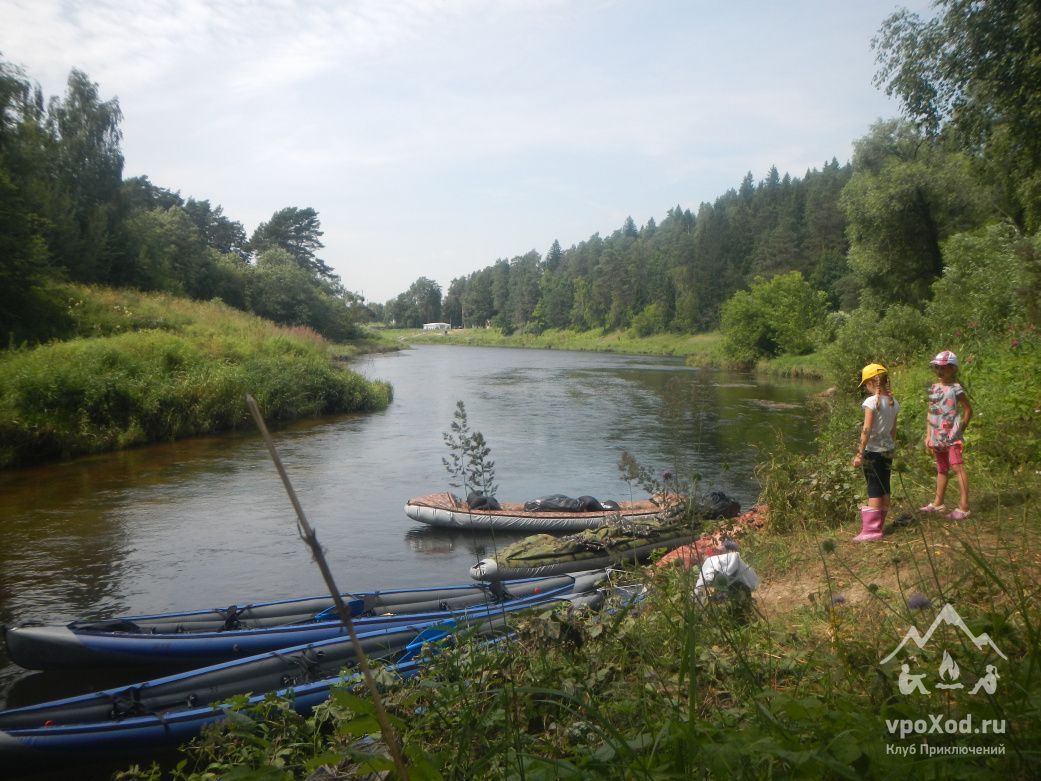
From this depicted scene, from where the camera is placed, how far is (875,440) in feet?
19.0

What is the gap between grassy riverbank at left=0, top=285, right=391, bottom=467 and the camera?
16.4 metres

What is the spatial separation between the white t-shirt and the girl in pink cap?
36 centimetres

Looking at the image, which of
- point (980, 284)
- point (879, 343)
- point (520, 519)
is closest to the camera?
point (520, 519)

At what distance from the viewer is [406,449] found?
63.4ft

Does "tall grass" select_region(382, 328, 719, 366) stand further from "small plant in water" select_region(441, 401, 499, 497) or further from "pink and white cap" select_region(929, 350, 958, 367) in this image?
"small plant in water" select_region(441, 401, 499, 497)

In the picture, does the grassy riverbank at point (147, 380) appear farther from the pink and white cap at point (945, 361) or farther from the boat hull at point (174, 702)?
the pink and white cap at point (945, 361)

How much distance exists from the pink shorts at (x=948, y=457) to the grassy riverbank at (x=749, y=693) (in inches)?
12.8

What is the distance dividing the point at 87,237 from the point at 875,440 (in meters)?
34.1

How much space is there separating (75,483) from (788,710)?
1587 cm

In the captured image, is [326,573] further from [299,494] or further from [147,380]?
[147,380]

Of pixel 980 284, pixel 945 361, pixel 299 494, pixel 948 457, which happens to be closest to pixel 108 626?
pixel 948 457

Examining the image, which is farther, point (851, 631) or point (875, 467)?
point (875, 467)

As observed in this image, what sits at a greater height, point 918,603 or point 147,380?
point 147,380

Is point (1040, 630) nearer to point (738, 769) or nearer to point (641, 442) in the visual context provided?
point (738, 769)
